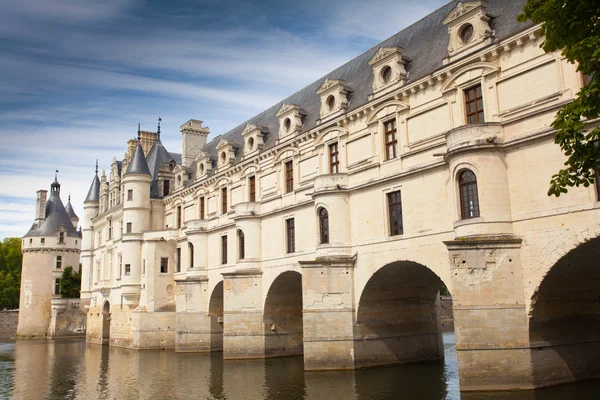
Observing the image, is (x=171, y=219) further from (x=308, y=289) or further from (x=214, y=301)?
(x=308, y=289)

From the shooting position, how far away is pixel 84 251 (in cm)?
5534

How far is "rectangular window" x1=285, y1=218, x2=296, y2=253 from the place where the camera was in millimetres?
28469

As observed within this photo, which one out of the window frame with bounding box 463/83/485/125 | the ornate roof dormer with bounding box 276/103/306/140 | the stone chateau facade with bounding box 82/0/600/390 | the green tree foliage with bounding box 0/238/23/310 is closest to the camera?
the stone chateau facade with bounding box 82/0/600/390

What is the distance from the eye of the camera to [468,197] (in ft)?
61.0

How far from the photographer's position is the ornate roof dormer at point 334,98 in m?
26.3

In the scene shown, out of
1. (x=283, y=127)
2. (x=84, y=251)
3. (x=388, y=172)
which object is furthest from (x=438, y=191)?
(x=84, y=251)

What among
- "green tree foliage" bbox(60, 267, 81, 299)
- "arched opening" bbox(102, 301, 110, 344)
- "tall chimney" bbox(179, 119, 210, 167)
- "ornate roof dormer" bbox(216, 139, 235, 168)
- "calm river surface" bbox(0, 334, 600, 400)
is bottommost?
"calm river surface" bbox(0, 334, 600, 400)

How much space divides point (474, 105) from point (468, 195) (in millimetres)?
3326

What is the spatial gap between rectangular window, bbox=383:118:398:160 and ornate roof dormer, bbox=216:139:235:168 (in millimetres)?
14015

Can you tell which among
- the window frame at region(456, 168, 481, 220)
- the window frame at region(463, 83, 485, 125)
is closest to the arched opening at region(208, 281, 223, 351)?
the window frame at region(456, 168, 481, 220)

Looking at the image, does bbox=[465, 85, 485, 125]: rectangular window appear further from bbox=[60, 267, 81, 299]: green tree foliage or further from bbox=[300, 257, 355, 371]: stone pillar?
bbox=[60, 267, 81, 299]: green tree foliage

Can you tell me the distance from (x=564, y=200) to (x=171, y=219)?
31553mm

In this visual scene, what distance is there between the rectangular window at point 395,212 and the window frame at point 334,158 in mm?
3638

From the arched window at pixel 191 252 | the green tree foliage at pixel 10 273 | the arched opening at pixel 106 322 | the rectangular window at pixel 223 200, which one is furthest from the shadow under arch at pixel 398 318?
the green tree foliage at pixel 10 273
